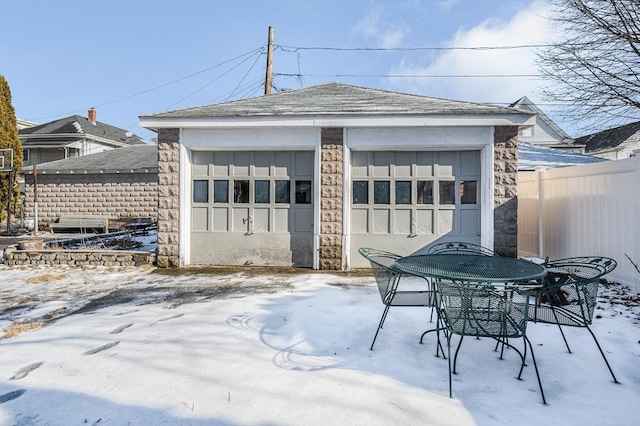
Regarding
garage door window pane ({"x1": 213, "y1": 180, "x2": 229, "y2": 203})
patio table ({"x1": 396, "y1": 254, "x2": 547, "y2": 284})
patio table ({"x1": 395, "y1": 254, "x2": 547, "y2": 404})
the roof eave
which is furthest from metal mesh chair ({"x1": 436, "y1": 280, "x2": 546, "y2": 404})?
garage door window pane ({"x1": 213, "y1": 180, "x2": 229, "y2": 203})

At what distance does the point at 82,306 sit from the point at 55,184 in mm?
14151

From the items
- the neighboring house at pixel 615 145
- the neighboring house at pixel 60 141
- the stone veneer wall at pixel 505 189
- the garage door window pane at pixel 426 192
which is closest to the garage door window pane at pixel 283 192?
the garage door window pane at pixel 426 192

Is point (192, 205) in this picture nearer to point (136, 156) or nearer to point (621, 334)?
point (621, 334)

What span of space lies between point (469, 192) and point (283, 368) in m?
5.81

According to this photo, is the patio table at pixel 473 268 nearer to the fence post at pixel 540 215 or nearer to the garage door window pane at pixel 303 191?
the garage door window pane at pixel 303 191

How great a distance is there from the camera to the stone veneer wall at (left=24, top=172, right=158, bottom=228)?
16062mm

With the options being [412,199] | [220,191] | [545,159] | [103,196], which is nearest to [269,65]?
[220,191]

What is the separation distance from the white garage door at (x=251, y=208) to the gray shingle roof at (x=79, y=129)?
1979 centimetres

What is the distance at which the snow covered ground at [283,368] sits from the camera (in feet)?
8.33

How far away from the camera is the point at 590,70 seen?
1088 centimetres

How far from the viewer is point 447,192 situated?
7625 millimetres

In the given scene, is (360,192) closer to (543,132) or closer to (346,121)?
(346,121)

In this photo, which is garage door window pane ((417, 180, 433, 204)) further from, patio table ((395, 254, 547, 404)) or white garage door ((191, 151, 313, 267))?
patio table ((395, 254, 547, 404))

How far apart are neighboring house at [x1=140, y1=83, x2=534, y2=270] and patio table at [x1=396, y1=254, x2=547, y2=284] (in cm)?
341
